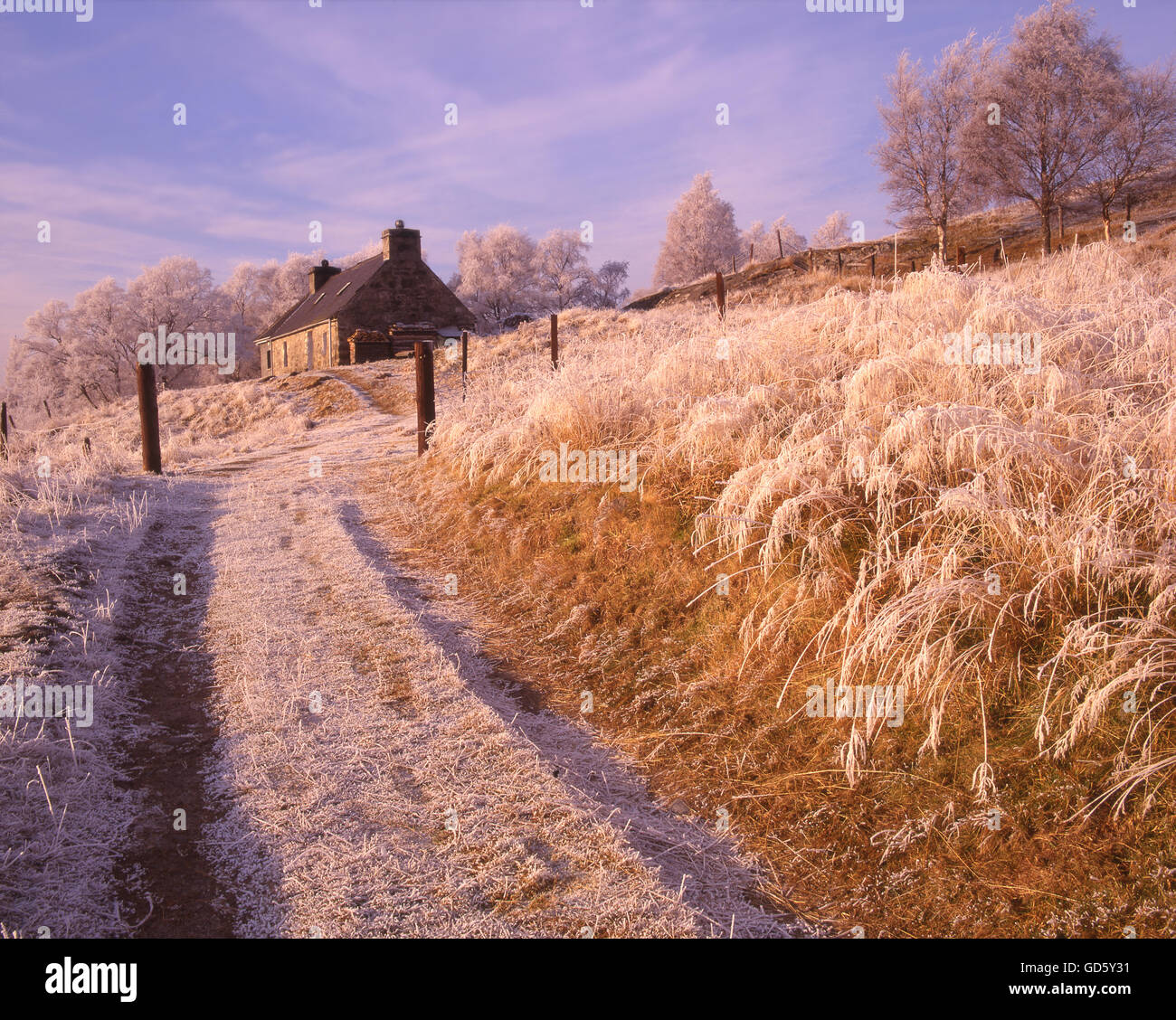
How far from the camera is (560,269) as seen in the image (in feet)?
210

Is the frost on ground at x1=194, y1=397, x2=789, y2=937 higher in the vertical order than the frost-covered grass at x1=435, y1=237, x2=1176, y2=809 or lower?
lower

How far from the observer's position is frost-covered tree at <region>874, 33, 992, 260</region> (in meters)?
32.9

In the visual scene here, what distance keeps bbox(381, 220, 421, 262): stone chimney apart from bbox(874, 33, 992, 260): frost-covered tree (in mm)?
23407

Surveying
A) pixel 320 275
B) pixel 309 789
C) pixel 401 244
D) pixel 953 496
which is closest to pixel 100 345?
pixel 320 275

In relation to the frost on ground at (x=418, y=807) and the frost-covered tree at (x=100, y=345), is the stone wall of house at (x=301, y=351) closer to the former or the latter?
the frost-covered tree at (x=100, y=345)

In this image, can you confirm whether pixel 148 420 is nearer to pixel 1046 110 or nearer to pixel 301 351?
pixel 301 351

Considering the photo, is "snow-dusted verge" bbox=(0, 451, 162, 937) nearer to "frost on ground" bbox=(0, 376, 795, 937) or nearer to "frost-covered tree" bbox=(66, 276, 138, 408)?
"frost on ground" bbox=(0, 376, 795, 937)

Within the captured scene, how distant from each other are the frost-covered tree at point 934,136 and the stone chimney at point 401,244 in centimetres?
2341

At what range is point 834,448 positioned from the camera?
465cm

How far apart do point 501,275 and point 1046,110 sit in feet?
135

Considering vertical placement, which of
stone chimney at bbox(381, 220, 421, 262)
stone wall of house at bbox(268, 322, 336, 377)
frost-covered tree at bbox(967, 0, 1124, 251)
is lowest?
stone wall of house at bbox(268, 322, 336, 377)

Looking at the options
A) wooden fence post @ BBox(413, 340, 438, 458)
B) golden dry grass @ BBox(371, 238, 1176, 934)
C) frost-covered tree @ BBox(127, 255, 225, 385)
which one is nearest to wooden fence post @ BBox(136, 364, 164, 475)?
wooden fence post @ BBox(413, 340, 438, 458)
